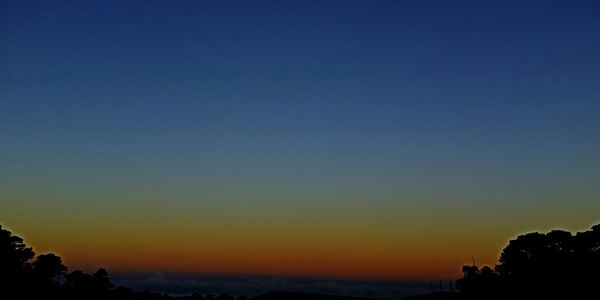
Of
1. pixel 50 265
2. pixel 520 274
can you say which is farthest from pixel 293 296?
pixel 50 265

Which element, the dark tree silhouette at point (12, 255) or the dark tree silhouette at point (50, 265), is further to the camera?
the dark tree silhouette at point (50, 265)

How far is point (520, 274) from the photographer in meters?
70.9

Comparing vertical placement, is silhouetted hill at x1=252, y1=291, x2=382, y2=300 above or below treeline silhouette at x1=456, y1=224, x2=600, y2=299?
below

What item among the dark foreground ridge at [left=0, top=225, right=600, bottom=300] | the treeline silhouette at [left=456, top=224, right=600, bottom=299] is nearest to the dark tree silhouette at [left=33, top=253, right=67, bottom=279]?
the dark foreground ridge at [left=0, top=225, right=600, bottom=300]

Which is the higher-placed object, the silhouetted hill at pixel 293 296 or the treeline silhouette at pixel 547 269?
the treeline silhouette at pixel 547 269

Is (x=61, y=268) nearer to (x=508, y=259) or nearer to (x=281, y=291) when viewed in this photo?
(x=281, y=291)

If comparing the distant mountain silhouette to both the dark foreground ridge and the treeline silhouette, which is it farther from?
the treeline silhouette

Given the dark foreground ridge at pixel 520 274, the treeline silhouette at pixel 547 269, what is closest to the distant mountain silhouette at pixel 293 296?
the dark foreground ridge at pixel 520 274

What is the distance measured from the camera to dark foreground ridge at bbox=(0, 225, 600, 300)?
60938 millimetres

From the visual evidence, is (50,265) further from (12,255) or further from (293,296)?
(293,296)

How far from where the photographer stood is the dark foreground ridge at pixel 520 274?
60938mm

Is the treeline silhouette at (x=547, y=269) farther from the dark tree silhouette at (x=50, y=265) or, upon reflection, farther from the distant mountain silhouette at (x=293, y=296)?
the dark tree silhouette at (x=50, y=265)

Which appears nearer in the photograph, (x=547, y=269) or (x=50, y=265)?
(x=547, y=269)

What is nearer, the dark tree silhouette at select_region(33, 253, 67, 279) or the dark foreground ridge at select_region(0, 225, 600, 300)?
the dark foreground ridge at select_region(0, 225, 600, 300)
